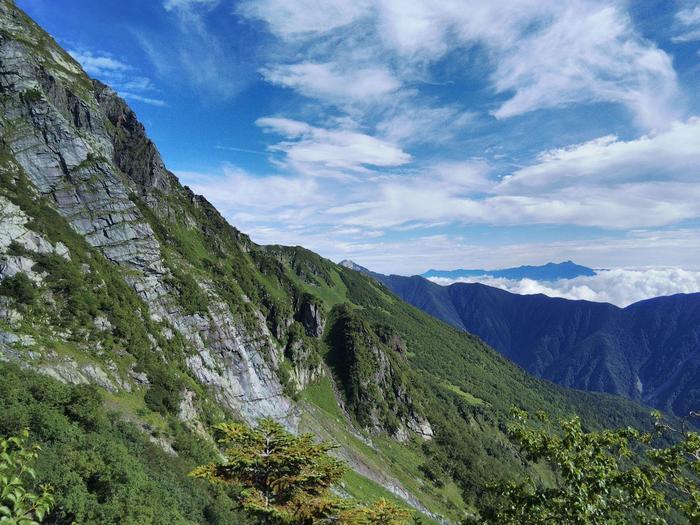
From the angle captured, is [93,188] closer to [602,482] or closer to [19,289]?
[19,289]

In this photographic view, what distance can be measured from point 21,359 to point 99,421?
16620mm

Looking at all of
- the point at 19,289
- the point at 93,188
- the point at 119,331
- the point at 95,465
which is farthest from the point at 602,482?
the point at 93,188

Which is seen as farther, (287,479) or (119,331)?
(119,331)

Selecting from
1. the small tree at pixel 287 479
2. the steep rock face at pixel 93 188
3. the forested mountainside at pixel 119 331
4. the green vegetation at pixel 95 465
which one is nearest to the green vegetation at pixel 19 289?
the forested mountainside at pixel 119 331

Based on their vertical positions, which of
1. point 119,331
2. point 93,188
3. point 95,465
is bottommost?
point 95,465

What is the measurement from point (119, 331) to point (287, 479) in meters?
80.0

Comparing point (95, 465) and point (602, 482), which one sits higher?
point (602, 482)

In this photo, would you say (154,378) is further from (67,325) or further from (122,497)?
(122,497)

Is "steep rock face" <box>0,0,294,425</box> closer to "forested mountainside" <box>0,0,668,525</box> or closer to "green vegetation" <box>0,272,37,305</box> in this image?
"forested mountainside" <box>0,0,668,525</box>

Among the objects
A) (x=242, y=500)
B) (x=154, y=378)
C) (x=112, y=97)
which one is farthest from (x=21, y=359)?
(x=112, y=97)

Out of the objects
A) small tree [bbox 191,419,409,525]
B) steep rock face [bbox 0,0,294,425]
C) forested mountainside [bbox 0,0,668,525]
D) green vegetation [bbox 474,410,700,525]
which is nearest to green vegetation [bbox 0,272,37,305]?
forested mountainside [bbox 0,0,668,525]

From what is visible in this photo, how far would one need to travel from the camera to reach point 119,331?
86125 mm

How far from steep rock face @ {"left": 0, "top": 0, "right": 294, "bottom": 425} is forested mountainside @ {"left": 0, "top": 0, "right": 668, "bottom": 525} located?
463 mm

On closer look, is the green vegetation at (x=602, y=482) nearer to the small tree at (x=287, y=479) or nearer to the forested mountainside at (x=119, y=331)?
the forested mountainside at (x=119, y=331)
